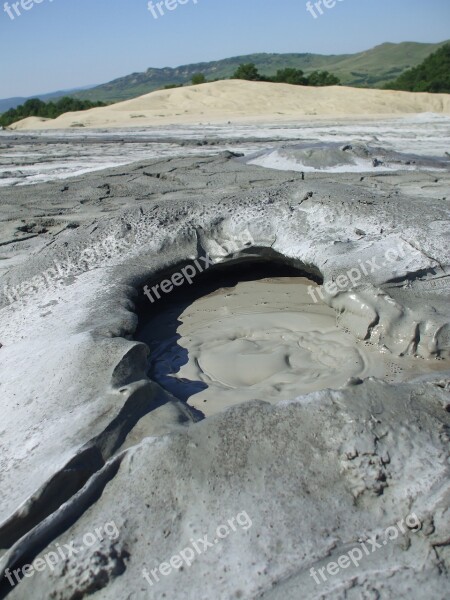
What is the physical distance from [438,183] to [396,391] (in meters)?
3.54

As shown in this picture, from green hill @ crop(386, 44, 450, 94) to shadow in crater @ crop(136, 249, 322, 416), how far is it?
1881cm

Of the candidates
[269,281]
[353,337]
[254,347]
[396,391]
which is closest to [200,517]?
[396,391]

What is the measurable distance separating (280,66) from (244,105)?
44.8 metres

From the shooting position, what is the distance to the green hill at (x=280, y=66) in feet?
168

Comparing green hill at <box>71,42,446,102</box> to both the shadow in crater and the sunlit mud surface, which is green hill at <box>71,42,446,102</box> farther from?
the sunlit mud surface

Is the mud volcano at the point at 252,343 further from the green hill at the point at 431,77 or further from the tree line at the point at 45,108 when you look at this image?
the tree line at the point at 45,108

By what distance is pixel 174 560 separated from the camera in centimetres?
172
